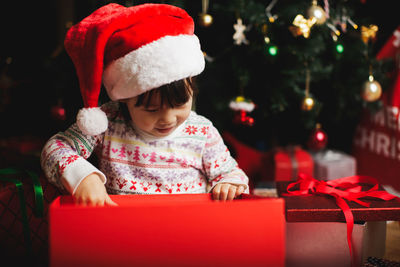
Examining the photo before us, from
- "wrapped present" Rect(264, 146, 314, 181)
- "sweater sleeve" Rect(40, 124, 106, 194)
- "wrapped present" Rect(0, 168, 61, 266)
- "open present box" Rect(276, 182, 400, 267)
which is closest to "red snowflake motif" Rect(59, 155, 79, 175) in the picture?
"sweater sleeve" Rect(40, 124, 106, 194)

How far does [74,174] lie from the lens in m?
0.67

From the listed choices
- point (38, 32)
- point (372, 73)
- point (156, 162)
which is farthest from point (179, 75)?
point (38, 32)

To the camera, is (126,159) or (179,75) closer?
(179,75)

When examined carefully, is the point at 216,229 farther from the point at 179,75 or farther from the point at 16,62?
the point at 16,62

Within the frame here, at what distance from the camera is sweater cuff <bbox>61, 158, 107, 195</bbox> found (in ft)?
2.15

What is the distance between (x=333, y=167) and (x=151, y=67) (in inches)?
36.4

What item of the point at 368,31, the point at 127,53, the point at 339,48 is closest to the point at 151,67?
the point at 127,53

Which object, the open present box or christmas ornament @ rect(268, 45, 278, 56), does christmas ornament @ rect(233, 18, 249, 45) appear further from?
the open present box

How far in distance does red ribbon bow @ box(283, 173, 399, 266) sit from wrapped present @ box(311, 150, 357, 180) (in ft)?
1.64

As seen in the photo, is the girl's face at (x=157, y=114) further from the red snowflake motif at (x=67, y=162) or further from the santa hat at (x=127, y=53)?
the red snowflake motif at (x=67, y=162)

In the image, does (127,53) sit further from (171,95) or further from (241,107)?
(241,107)

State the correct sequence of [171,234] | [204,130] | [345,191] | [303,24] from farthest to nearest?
[303,24] < [204,130] < [345,191] < [171,234]

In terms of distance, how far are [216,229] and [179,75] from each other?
30cm

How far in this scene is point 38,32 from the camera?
1728mm
